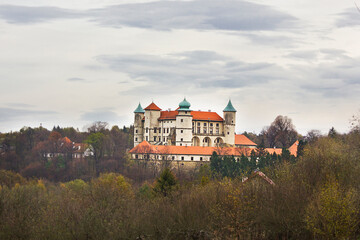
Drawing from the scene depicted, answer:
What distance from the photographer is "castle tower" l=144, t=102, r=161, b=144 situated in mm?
114938

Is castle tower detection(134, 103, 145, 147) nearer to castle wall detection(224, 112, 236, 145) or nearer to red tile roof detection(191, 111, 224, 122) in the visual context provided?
red tile roof detection(191, 111, 224, 122)

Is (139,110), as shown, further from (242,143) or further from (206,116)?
(242,143)

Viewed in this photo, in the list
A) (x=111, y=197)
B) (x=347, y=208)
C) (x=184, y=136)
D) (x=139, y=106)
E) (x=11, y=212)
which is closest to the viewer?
(x=347, y=208)

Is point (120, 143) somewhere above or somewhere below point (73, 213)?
above

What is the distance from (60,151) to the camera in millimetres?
123500

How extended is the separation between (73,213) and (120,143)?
318ft

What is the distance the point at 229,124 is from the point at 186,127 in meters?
9.14

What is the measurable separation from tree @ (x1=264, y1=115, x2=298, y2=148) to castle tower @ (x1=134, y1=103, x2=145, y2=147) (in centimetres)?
3027

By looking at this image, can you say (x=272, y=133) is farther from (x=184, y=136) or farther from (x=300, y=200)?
(x=300, y=200)

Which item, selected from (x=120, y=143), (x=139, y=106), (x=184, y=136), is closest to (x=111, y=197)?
(x=184, y=136)

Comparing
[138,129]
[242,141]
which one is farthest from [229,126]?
[138,129]

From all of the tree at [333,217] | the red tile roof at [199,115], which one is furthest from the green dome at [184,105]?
the tree at [333,217]

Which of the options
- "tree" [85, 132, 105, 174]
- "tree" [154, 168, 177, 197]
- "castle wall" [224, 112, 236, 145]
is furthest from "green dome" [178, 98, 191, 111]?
"tree" [154, 168, 177, 197]

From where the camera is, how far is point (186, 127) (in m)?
112
